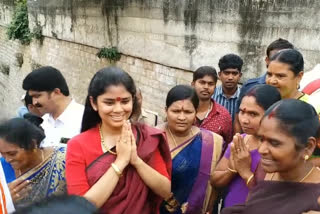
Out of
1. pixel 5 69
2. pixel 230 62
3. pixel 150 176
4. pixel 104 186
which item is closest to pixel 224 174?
pixel 150 176

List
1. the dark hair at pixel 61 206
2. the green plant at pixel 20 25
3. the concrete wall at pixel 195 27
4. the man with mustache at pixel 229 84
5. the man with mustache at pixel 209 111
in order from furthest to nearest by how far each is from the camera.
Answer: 1. the green plant at pixel 20 25
2. the concrete wall at pixel 195 27
3. the man with mustache at pixel 229 84
4. the man with mustache at pixel 209 111
5. the dark hair at pixel 61 206

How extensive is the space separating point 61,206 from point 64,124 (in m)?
1.87

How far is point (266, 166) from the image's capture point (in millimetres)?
1623

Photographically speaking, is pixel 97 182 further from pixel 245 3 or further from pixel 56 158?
pixel 245 3

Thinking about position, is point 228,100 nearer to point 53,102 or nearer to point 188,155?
point 188,155

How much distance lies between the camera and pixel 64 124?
2.69 m

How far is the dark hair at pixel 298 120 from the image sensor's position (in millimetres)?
1544

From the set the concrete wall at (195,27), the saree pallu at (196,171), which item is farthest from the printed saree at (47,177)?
the concrete wall at (195,27)

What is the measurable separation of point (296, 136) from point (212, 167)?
1035 mm

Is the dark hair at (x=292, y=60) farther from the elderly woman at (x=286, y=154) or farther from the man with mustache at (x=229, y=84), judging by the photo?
the man with mustache at (x=229, y=84)

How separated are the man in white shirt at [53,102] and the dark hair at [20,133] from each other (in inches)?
19.4

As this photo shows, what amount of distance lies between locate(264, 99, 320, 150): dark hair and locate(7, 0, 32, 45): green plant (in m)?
11.7

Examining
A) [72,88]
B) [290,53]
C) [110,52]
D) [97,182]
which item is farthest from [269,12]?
[72,88]

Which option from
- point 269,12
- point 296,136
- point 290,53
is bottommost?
point 296,136
